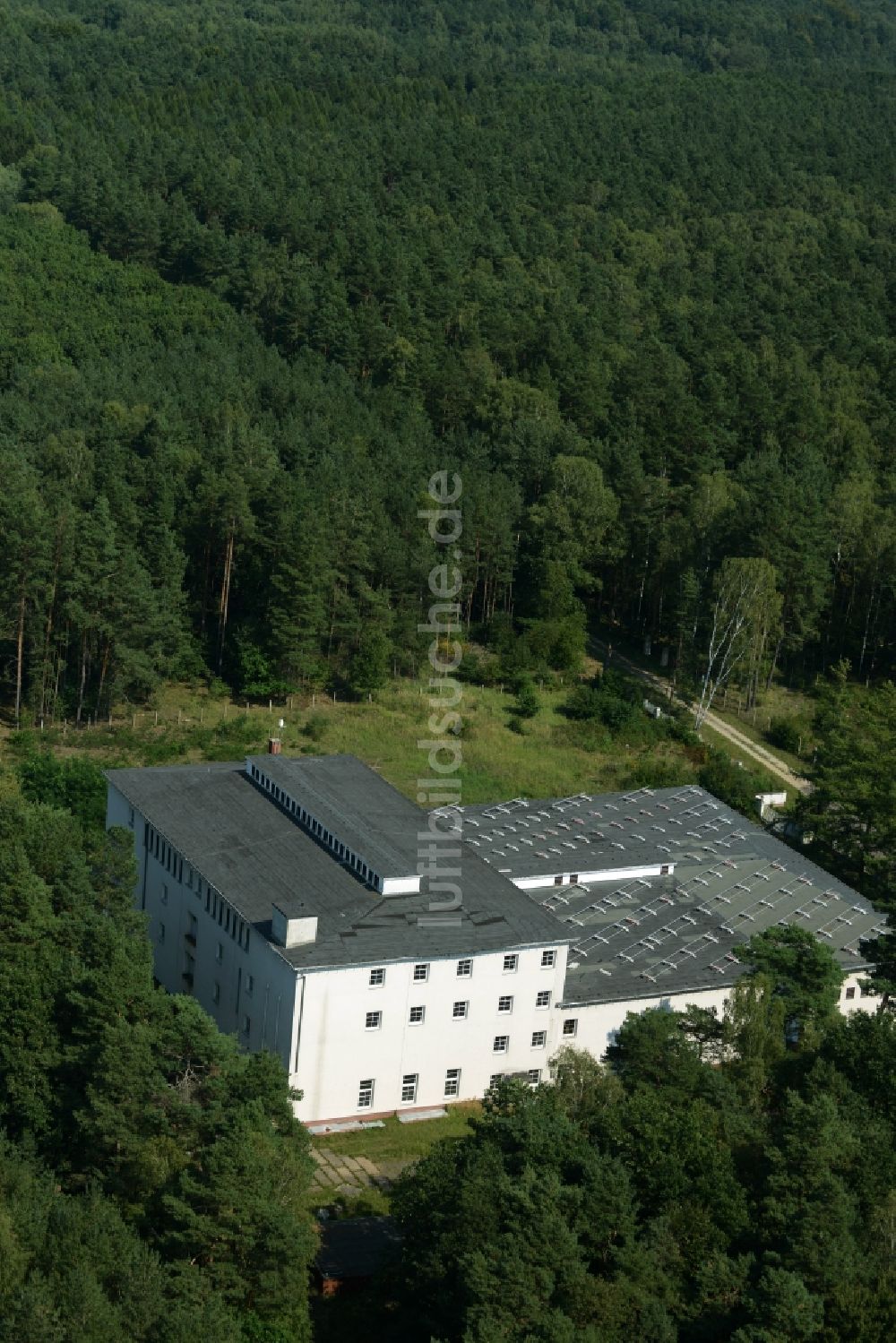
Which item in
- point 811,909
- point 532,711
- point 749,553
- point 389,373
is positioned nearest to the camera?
point 811,909

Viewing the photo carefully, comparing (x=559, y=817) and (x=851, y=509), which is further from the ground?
(x=851, y=509)

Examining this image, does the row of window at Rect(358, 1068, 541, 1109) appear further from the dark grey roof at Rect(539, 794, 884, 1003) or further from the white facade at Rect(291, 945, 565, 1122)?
the dark grey roof at Rect(539, 794, 884, 1003)

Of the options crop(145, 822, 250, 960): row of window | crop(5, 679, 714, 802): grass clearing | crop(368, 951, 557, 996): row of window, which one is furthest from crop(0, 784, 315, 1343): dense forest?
crop(5, 679, 714, 802): grass clearing

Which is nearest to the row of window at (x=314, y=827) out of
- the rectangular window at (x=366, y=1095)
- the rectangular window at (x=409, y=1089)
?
the rectangular window at (x=409, y=1089)

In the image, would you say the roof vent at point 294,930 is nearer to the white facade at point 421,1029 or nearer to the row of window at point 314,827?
A: the white facade at point 421,1029

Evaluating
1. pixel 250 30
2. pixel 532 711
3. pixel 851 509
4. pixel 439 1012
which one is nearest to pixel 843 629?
pixel 851 509

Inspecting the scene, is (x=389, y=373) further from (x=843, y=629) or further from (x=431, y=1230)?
(x=431, y=1230)
